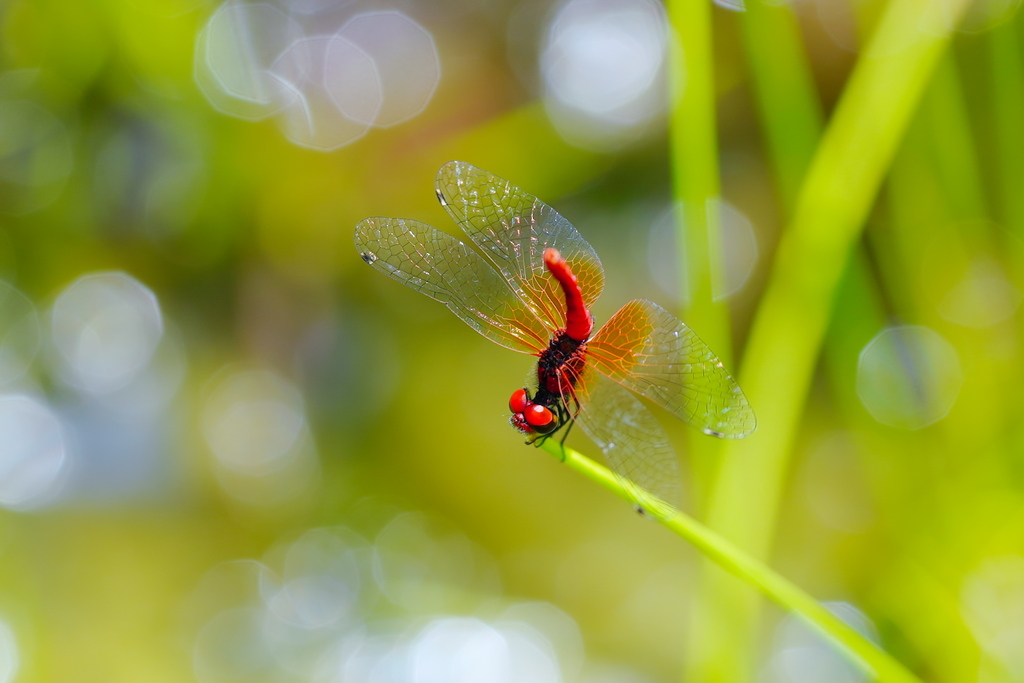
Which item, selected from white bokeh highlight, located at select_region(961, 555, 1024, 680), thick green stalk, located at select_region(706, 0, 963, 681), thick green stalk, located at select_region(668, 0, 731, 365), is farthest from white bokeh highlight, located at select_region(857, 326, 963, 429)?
thick green stalk, located at select_region(668, 0, 731, 365)

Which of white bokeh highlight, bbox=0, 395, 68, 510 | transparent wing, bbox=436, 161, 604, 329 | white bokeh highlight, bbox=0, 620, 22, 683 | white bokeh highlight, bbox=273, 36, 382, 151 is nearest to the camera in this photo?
transparent wing, bbox=436, 161, 604, 329

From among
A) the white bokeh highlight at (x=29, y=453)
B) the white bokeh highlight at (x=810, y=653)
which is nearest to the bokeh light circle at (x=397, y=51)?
the white bokeh highlight at (x=29, y=453)

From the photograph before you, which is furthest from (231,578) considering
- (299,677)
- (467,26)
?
(467,26)

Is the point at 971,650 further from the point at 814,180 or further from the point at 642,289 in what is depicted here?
the point at 642,289

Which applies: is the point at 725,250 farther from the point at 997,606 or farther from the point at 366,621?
the point at 366,621

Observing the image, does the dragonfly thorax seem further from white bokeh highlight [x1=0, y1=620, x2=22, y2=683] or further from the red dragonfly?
white bokeh highlight [x1=0, y1=620, x2=22, y2=683]

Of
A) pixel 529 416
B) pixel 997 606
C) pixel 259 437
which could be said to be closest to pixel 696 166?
pixel 529 416

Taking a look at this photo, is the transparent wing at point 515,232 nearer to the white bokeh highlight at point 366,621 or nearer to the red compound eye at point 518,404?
the red compound eye at point 518,404
